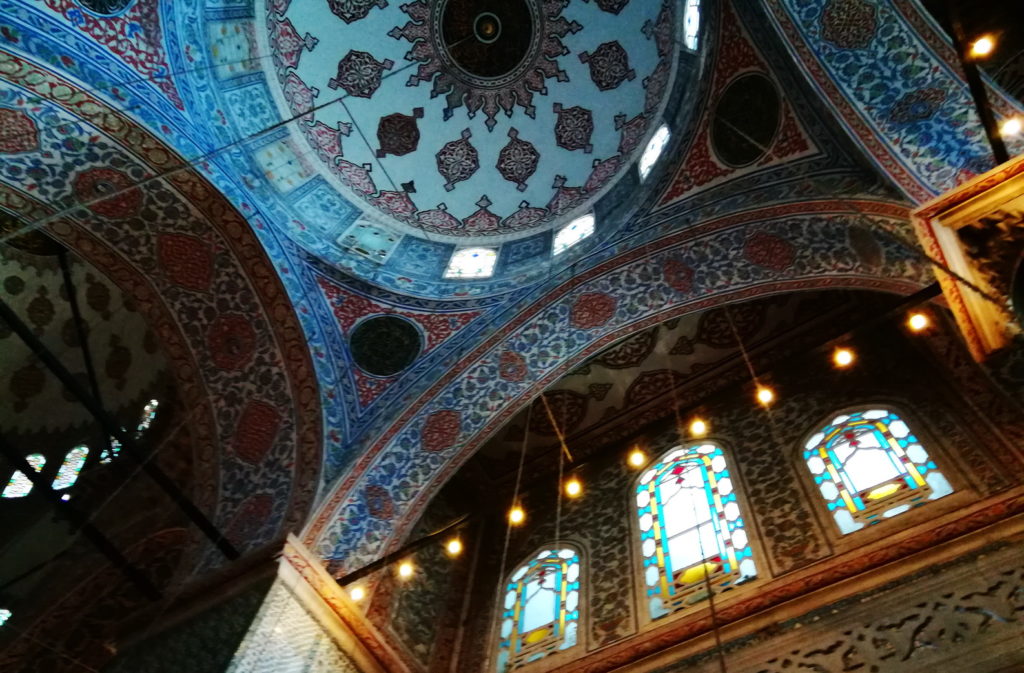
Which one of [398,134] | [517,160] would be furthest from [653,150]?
[398,134]

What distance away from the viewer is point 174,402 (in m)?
7.96

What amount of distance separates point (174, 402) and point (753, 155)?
6279mm

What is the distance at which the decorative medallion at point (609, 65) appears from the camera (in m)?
8.45

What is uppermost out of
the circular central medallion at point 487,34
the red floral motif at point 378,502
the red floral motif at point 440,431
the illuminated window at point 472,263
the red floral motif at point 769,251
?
the circular central medallion at point 487,34

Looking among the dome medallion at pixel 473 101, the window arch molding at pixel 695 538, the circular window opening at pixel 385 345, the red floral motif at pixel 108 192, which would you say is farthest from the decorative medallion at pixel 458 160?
the window arch molding at pixel 695 538

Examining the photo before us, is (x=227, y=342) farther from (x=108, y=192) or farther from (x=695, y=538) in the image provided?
(x=695, y=538)

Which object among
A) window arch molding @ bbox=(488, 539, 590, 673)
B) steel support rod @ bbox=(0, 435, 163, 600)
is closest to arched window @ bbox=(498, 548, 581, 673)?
window arch molding @ bbox=(488, 539, 590, 673)

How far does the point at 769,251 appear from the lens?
5848 mm

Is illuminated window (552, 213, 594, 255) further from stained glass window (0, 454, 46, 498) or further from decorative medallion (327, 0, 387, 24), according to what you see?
stained glass window (0, 454, 46, 498)

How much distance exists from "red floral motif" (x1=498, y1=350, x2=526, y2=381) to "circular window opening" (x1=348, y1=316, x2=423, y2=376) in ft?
2.73

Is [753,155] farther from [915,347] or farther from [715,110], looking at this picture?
[915,347]

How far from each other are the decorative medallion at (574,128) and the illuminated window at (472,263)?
5.24 feet

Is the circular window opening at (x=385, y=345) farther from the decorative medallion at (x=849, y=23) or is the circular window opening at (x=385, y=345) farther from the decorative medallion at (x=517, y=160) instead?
the decorative medallion at (x=849, y=23)

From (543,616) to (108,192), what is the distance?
4915 mm
